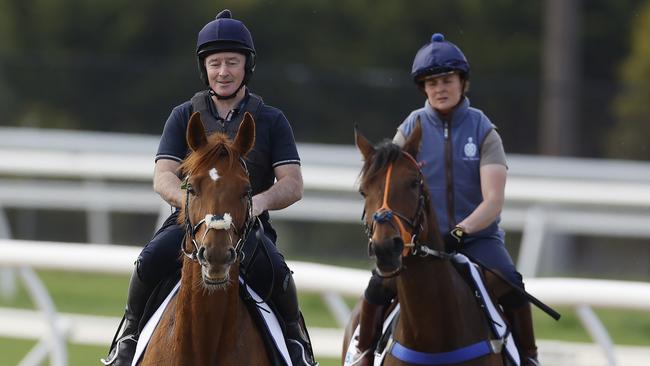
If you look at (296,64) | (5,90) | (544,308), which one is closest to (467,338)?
(544,308)

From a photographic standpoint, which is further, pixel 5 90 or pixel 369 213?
pixel 5 90

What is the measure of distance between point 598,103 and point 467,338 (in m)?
14.4

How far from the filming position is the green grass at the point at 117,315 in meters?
13.9

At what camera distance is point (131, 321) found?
7242 millimetres

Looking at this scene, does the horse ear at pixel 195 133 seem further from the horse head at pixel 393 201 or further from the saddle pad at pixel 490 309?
the saddle pad at pixel 490 309

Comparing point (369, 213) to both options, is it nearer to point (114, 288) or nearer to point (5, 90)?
point (114, 288)

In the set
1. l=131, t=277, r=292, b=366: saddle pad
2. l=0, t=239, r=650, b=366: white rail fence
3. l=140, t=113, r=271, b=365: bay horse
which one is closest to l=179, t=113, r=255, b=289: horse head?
l=140, t=113, r=271, b=365: bay horse

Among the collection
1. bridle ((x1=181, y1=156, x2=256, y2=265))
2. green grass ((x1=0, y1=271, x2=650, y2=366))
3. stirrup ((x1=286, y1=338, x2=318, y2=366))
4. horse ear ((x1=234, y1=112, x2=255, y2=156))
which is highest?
horse ear ((x1=234, y1=112, x2=255, y2=156))

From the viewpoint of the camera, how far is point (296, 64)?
27.7 meters

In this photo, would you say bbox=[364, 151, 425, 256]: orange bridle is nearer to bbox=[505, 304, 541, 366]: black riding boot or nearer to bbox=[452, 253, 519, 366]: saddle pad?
bbox=[452, 253, 519, 366]: saddle pad

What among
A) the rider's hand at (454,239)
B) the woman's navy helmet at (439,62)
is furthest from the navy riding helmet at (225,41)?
the rider's hand at (454,239)

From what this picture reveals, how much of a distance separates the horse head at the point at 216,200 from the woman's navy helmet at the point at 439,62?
1.97 m

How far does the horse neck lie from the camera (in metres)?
6.51

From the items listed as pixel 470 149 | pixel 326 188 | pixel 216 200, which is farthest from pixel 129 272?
pixel 326 188
